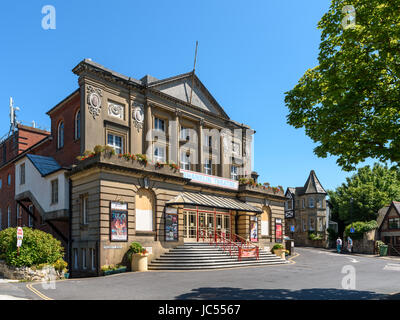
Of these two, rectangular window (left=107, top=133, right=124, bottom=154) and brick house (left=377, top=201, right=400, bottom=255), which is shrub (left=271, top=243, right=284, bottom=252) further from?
brick house (left=377, top=201, right=400, bottom=255)

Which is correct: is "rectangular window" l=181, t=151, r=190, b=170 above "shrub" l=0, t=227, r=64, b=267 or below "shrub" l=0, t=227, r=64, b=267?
above

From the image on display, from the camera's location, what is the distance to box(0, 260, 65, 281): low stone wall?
2006cm

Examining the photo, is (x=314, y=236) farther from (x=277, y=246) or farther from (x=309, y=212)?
(x=277, y=246)

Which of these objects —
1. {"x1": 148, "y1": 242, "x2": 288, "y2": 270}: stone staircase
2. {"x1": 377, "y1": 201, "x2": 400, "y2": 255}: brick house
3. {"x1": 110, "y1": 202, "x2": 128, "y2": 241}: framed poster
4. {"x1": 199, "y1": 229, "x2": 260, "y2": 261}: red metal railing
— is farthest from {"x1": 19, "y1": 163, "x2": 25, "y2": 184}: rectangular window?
{"x1": 377, "y1": 201, "x2": 400, "y2": 255}: brick house

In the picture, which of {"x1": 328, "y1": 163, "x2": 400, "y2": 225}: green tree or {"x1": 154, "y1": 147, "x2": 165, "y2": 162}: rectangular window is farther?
{"x1": 328, "y1": 163, "x2": 400, "y2": 225}: green tree

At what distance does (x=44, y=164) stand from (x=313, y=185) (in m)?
45.4

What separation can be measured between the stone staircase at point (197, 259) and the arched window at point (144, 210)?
7.41 feet

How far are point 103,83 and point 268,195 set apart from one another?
1867cm

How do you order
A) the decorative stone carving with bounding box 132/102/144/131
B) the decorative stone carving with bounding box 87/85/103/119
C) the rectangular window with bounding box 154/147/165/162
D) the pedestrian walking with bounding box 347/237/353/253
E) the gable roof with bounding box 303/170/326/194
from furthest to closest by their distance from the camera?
the gable roof with bounding box 303/170/326/194 < the pedestrian walking with bounding box 347/237/353/253 < the rectangular window with bounding box 154/147/165/162 < the decorative stone carving with bounding box 132/102/144/131 < the decorative stone carving with bounding box 87/85/103/119

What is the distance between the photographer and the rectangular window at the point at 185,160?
34.9 metres

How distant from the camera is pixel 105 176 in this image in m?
24.1

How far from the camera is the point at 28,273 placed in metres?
20.1

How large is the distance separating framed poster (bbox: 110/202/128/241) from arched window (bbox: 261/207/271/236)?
55.1 feet

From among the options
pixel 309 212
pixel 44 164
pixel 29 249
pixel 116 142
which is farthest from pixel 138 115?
pixel 309 212
